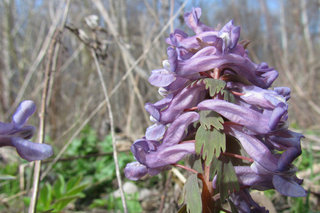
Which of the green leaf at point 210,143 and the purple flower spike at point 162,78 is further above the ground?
the purple flower spike at point 162,78

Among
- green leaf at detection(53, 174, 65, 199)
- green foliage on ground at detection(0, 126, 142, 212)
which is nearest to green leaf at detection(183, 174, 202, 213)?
green foliage on ground at detection(0, 126, 142, 212)

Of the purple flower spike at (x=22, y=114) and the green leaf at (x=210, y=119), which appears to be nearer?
the purple flower spike at (x=22, y=114)

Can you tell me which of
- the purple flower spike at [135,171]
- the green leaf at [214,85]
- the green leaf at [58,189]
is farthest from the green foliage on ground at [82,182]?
the green leaf at [214,85]

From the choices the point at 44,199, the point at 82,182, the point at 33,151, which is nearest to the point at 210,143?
the point at 33,151

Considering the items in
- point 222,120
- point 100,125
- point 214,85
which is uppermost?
point 214,85

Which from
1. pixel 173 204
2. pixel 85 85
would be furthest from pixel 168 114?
pixel 85 85

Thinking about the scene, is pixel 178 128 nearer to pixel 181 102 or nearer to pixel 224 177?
pixel 181 102

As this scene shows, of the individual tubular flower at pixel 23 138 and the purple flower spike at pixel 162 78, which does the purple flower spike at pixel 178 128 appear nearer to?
the purple flower spike at pixel 162 78

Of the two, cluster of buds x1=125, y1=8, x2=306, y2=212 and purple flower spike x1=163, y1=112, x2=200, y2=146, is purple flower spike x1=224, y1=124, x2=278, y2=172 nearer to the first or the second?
cluster of buds x1=125, y1=8, x2=306, y2=212
